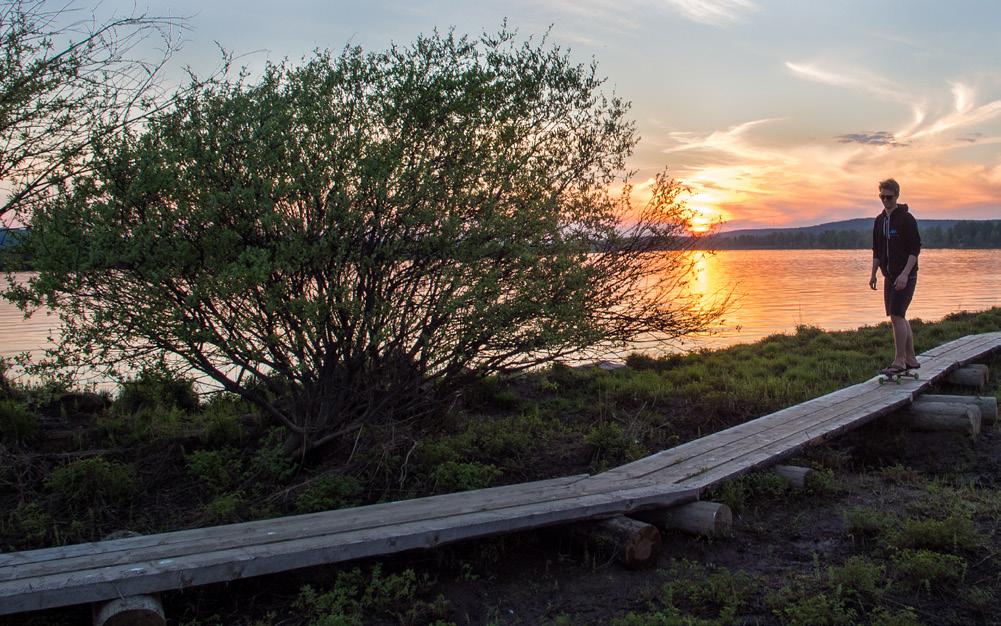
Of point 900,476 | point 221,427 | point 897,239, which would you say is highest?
point 897,239

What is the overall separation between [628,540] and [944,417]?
4482mm

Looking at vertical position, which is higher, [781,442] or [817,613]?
[781,442]

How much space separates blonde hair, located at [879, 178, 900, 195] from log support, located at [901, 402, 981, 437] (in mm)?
2316

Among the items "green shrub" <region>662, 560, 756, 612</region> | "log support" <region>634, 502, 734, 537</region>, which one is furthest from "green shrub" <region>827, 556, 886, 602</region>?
"log support" <region>634, 502, 734, 537</region>

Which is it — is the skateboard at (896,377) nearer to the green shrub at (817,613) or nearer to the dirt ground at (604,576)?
the dirt ground at (604,576)

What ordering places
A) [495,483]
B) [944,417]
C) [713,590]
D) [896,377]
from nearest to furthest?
[713,590] < [495,483] < [944,417] < [896,377]

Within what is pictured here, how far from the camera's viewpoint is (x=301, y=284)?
521cm

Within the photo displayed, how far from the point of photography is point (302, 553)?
3619 millimetres

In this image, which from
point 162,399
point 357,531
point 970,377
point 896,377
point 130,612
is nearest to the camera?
point 130,612

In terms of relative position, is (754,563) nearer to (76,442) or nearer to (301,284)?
(301,284)

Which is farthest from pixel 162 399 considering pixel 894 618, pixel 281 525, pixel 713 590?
pixel 894 618

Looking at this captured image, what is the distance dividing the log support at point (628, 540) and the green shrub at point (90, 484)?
3451 millimetres

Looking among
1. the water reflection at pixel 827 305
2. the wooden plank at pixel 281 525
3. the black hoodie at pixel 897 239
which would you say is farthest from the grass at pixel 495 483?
the water reflection at pixel 827 305

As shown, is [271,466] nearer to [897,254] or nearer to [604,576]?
[604,576]
